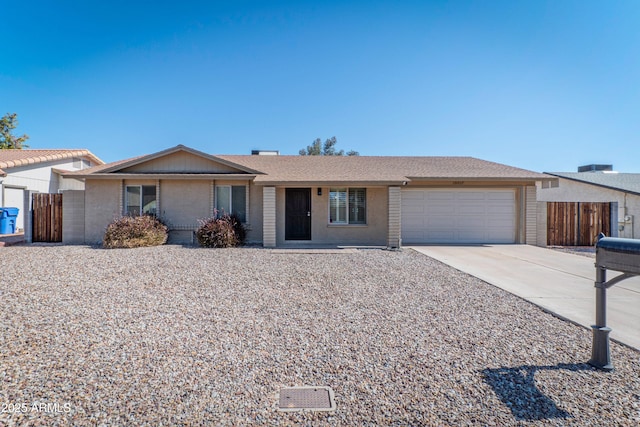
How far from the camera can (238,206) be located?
40.9ft

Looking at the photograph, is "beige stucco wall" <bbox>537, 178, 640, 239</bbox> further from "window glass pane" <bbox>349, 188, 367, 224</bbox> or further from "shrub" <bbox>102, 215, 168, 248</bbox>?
"shrub" <bbox>102, 215, 168, 248</bbox>

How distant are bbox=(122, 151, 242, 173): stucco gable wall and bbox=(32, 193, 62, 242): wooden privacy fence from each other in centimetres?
356

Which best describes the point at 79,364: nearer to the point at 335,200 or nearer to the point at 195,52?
the point at 335,200

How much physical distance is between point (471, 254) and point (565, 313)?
567 cm

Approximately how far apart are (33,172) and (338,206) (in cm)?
1691

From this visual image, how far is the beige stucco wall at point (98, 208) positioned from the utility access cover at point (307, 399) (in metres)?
12.2

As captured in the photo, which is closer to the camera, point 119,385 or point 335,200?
point 119,385

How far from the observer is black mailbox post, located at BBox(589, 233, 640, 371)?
294 centimetres

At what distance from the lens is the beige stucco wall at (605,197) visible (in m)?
14.3

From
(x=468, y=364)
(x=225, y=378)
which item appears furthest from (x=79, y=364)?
(x=468, y=364)

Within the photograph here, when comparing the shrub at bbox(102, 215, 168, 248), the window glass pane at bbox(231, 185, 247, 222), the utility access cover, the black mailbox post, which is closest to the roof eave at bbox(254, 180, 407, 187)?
the window glass pane at bbox(231, 185, 247, 222)

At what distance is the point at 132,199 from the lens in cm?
1238

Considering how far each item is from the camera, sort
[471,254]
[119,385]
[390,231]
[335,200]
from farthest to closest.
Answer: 1. [335,200]
2. [390,231]
3. [471,254]
4. [119,385]

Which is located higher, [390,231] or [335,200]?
[335,200]
